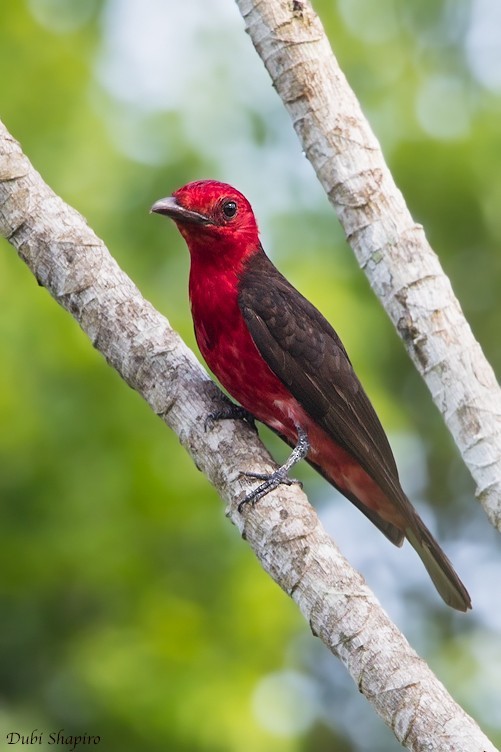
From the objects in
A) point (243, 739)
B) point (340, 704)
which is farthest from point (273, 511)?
point (340, 704)

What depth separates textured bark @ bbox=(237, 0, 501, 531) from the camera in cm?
408

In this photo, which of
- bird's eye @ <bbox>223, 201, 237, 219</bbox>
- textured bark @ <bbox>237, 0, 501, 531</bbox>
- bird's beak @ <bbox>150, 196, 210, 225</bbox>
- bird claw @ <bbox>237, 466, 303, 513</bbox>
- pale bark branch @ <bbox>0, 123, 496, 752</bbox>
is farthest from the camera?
bird's eye @ <bbox>223, 201, 237, 219</bbox>

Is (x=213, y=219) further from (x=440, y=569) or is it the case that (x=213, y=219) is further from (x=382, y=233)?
(x=440, y=569)

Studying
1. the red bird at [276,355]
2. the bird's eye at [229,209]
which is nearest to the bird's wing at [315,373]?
the red bird at [276,355]

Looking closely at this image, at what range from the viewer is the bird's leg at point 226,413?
163 inches

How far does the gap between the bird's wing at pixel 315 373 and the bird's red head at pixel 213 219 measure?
149 millimetres

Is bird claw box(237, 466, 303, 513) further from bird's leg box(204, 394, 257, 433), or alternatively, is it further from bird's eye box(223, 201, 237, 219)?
bird's eye box(223, 201, 237, 219)

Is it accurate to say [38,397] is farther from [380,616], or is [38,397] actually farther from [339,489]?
[380,616]

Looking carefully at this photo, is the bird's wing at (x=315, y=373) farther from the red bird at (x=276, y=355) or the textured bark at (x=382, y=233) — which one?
the textured bark at (x=382, y=233)

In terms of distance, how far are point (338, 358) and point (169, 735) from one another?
199cm

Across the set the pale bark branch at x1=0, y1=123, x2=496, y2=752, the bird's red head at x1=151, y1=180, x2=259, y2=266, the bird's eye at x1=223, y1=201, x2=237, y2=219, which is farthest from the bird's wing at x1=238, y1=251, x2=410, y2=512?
the pale bark branch at x1=0, y1=123, x2=496, y2=752

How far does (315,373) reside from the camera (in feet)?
15.9

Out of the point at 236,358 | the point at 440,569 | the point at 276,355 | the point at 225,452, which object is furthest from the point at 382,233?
the point at 440,569

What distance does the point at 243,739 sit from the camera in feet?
17.5
